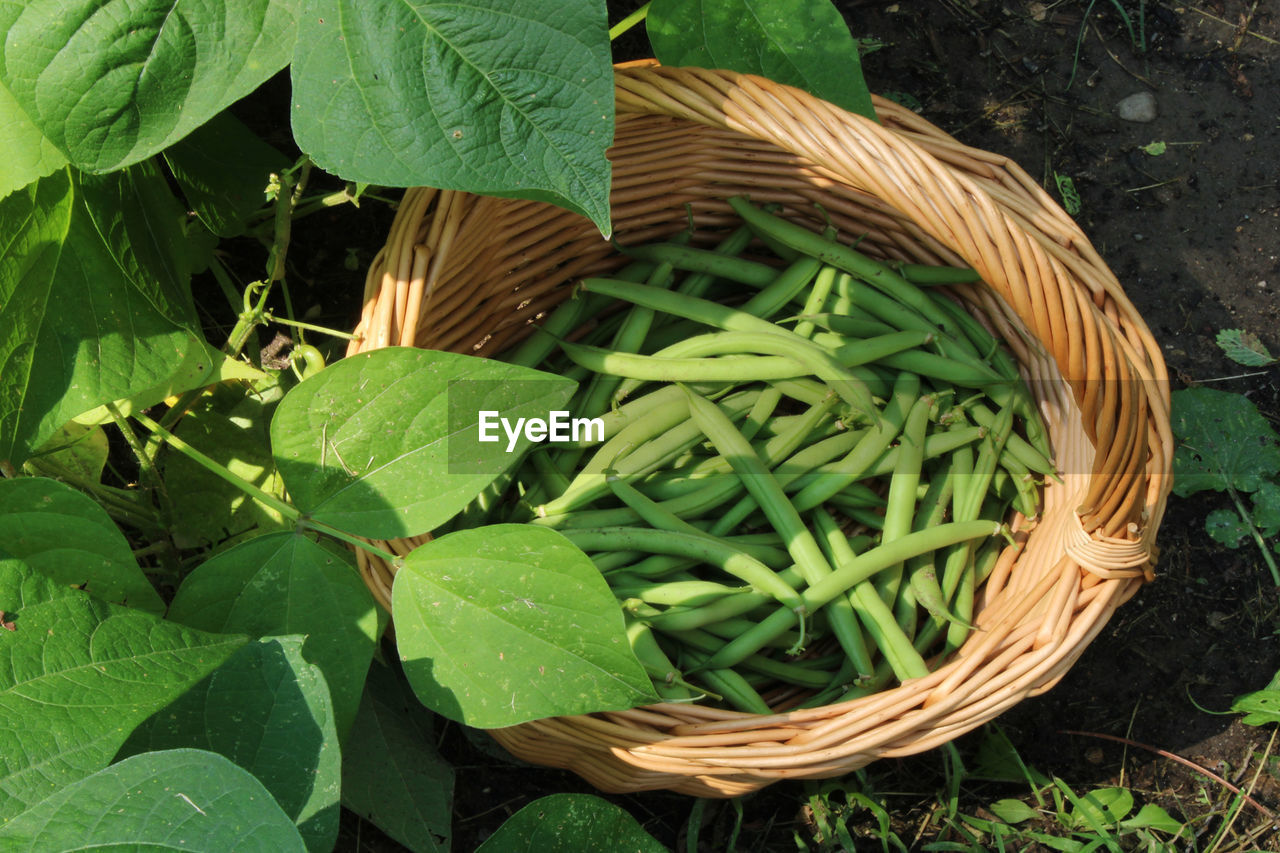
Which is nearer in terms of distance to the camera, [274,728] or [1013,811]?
[274,728]

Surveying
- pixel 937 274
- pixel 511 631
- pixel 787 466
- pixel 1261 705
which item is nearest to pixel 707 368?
pixel 787 466

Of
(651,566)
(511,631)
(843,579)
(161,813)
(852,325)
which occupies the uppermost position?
(161,813)

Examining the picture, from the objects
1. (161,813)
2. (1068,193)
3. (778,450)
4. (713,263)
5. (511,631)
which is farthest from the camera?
(1068,193)

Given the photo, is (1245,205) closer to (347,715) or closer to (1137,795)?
(1137,795)

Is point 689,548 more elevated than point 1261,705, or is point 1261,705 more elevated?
point 689,548

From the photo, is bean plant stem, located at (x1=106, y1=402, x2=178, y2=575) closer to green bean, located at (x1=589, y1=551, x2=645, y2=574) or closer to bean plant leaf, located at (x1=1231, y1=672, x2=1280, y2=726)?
green bean, located at (x1=589, y1=551, x2=645, y2=574)

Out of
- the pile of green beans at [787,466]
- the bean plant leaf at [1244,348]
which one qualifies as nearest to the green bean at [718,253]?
the pile of green beans at [787,466]

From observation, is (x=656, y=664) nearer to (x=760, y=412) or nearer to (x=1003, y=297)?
(x=760, y=412)

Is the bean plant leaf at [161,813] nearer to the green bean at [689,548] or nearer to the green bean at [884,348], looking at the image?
the green bean at [689,548]
